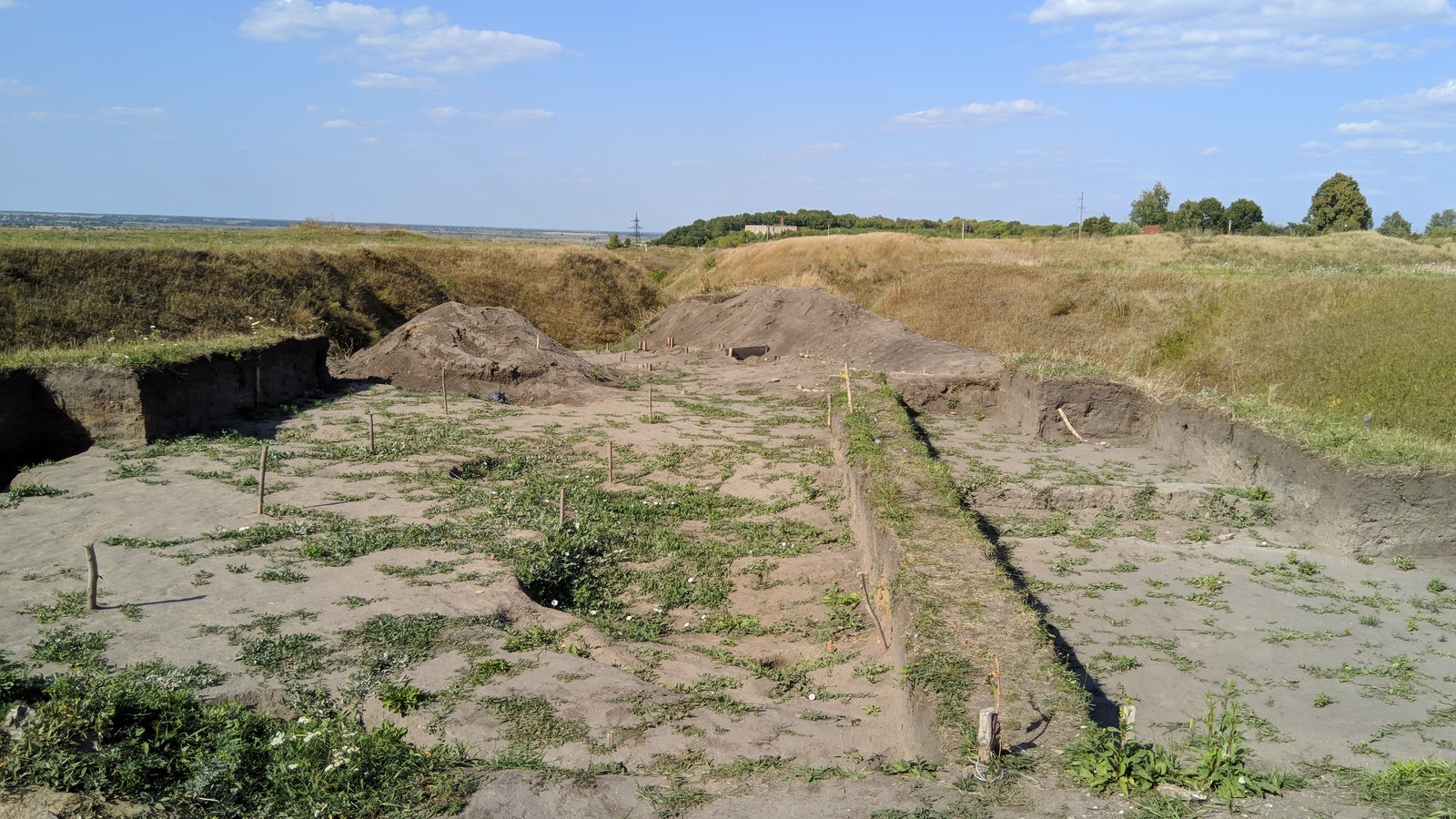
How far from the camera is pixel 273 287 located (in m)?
23.6

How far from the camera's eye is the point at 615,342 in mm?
31594

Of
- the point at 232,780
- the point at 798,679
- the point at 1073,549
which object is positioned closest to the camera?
the point at 232,780

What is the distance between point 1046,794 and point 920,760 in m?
0.71

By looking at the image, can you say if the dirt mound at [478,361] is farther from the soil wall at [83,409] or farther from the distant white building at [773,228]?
the distant white building at [773,228]

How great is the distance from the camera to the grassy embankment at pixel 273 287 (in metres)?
18.5

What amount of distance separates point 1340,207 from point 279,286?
48.4 m

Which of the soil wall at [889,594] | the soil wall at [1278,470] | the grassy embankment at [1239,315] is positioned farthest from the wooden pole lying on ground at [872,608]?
the grassy embankment at [1239,315]

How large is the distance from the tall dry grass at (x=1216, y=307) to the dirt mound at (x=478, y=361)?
10.5 m

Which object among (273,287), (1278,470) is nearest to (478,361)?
(273,287)

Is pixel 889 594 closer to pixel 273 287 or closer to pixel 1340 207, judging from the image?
pixel 273 287

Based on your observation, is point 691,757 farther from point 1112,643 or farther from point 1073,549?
point 1073,549

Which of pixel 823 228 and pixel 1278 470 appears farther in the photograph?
pixel 823 228

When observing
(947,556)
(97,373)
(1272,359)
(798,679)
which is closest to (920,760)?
(798,679)

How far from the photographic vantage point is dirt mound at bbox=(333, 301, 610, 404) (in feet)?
60.1
